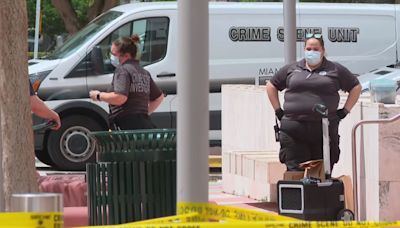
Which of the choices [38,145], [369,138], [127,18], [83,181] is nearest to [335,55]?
[127,18]

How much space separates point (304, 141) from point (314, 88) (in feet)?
1.55

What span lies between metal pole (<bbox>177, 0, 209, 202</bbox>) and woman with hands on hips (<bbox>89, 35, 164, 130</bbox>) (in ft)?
14.2

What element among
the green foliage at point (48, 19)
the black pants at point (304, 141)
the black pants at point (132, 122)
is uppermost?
the green foliage at point (48, 19)

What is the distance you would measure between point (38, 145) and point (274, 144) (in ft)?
15.8

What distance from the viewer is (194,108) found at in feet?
16.4

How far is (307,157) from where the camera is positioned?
915 cm

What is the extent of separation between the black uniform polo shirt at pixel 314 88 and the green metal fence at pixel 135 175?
92.4 inches

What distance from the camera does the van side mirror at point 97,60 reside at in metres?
15.3

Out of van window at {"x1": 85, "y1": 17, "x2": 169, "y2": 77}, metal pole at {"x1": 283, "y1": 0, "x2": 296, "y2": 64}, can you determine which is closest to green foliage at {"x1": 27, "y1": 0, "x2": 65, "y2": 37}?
van window at {"x1": 85, "y1": 17, "x2": 169, "y2": 77}

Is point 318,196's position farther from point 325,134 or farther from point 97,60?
point 97,60

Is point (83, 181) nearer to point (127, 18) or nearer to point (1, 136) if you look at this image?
point (1, 136)

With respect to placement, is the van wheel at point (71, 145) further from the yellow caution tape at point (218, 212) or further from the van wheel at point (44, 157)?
the yellow caution tape at point (218, 212)

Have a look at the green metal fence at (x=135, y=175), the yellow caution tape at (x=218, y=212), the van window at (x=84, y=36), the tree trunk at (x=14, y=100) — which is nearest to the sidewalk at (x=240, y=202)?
the green metal fence at (x=135, y=175)

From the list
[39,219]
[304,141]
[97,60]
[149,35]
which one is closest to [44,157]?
[97,60]
